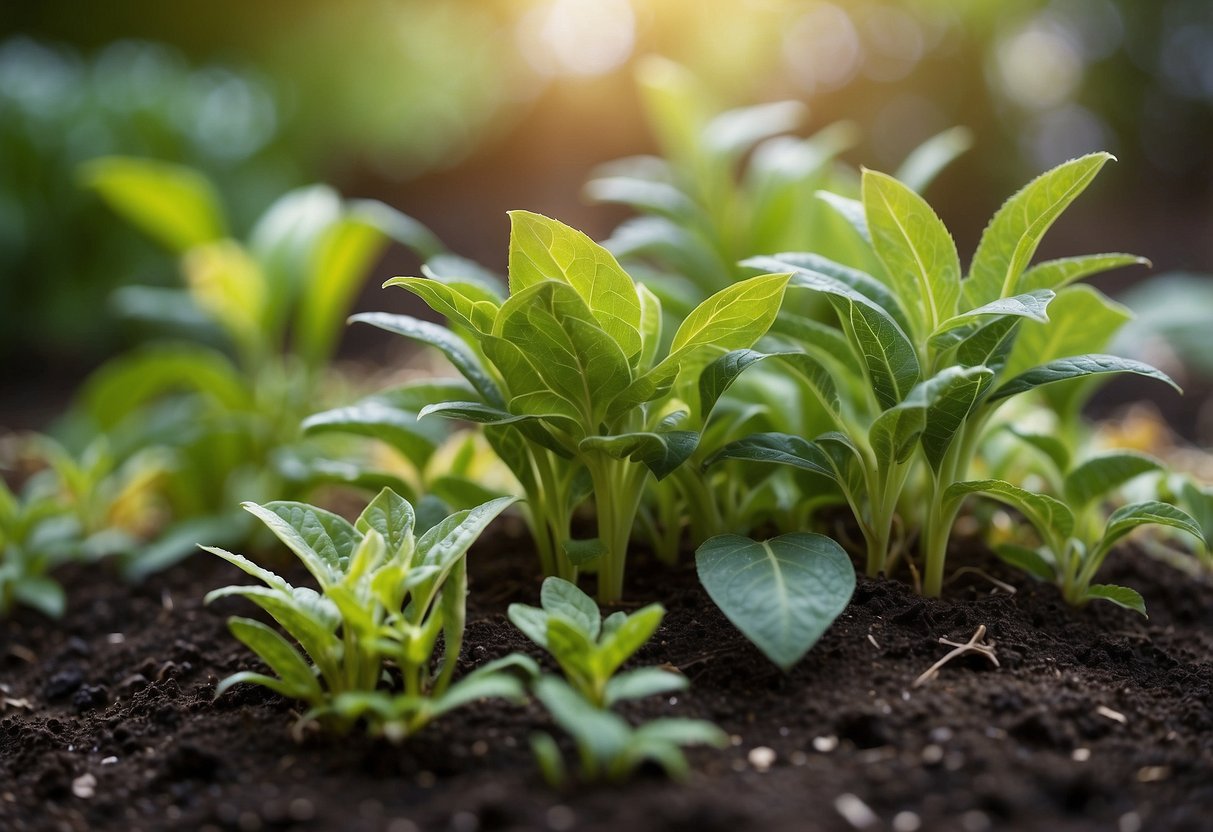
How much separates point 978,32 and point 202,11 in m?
3.34

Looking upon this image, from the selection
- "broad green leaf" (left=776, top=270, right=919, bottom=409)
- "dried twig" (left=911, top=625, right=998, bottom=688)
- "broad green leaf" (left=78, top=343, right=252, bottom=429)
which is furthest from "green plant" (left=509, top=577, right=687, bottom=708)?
"broad green leaf" (left=78, top=343, right=252, bottom=429)

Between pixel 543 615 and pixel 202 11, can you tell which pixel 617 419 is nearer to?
pixel 543 615

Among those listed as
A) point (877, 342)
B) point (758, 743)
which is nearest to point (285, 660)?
point (758, 743)

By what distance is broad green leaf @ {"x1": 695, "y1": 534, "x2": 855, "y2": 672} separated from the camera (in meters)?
1.04

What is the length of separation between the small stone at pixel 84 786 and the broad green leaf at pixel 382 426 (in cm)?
48

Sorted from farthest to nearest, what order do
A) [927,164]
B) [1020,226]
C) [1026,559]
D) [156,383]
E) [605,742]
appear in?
[156,383]
[927,164]
[1026,559]
[1020,226]
[605,742]

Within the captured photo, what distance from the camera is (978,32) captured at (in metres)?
3.79

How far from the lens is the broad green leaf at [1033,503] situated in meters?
1.23

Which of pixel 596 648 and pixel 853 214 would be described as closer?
pixel 596 648

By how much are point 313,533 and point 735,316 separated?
53 cm

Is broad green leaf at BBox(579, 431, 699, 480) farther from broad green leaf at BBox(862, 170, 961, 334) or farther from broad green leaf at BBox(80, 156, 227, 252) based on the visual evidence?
broad green leaf at BBox(80, 156, 227, 252)

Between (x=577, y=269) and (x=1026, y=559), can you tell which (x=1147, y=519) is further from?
(x=577, y=269)

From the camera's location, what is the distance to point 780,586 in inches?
43.6

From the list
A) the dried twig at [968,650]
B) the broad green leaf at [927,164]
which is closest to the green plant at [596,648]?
the dried twig at [968,650]
